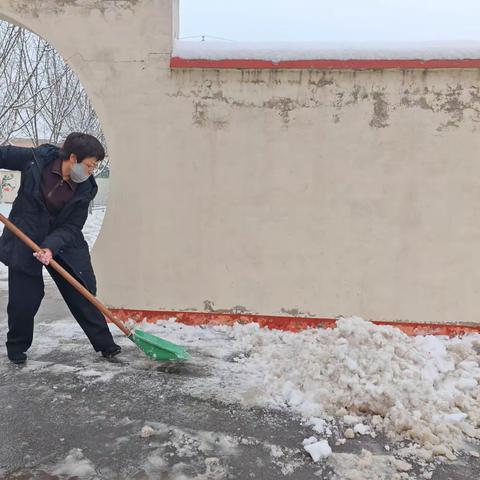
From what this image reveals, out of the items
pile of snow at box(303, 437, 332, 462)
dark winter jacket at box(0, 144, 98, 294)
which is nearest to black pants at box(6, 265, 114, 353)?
dark winter jacket at box(0, 144, 98, 294)

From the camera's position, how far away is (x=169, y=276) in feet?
14.3

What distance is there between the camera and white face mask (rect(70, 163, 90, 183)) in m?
3.34

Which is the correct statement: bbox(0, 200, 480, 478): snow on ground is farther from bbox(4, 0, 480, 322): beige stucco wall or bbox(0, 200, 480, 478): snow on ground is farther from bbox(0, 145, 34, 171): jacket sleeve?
bbox(0, 145, 34, 171): jacket sleeve

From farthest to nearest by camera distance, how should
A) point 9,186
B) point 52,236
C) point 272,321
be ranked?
1. point 9,186
2. point 272,321
3. point 52,236

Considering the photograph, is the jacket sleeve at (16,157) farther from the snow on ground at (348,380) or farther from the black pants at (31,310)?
the snow on ground at (348,380)

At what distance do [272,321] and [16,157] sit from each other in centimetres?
242

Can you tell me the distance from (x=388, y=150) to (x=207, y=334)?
2.17m

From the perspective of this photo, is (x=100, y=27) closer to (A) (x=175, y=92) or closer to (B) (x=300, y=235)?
(A) (x=175, y=92)

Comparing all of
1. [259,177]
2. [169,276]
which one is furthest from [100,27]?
[169,276]

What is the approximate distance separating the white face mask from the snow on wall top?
1.39 m

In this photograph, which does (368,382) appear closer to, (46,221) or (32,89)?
(46,221)

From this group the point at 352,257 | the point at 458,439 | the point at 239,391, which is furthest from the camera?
the point at 352,257

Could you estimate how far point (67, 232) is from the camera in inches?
138

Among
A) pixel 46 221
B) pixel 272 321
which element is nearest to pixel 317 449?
pixel 272 321
